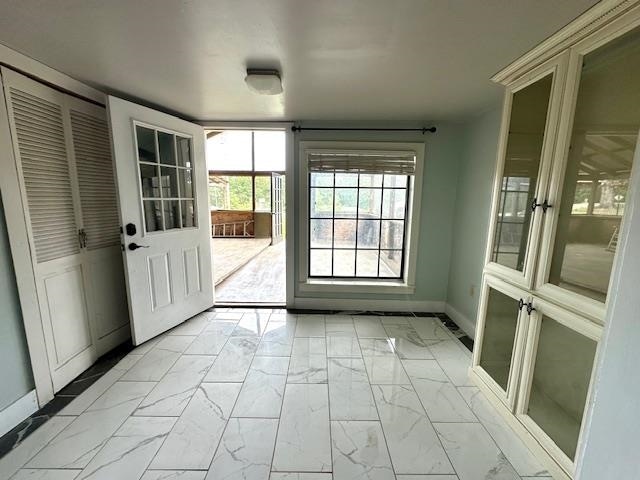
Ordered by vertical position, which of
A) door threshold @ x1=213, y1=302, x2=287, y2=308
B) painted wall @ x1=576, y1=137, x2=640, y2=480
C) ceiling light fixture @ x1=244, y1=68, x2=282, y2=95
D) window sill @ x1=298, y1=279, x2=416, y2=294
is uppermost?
ceiling light fixture @ x1=244, y1=68, x2=282, y2=95

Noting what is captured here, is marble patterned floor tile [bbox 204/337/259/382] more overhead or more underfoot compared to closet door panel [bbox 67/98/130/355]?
more underfoot

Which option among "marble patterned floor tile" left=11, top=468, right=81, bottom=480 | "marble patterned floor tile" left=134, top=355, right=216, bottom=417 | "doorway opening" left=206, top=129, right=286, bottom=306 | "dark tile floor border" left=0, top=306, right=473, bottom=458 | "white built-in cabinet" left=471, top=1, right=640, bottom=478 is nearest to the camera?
"white built-in cabinet" left=471, top=1, right=640, bottom=478

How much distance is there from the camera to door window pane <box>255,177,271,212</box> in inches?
317

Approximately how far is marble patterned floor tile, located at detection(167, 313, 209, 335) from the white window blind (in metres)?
2.01

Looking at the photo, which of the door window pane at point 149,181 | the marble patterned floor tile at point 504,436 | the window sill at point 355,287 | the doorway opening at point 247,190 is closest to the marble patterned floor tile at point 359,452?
the marble patterned floor tile at point 504,436

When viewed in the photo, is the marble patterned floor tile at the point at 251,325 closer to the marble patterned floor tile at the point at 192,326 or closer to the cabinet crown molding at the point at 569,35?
the marble patterned floor tile at the point at 192,326

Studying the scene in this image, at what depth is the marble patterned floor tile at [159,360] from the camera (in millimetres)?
1960

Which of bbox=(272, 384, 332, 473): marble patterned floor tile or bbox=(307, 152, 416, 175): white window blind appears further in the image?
bbox=(307, 152, 416, 175): white window blind

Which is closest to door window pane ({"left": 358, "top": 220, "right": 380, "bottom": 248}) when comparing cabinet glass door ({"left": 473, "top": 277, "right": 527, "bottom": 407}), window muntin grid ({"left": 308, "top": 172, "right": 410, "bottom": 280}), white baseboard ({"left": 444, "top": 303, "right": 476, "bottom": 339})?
→ window muntin grid ({"left": 308, "top": 172, "right": 410, "bottom": 280})

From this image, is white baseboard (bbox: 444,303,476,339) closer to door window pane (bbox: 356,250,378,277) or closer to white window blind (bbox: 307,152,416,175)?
door window pane (bbox: 356,250,378,277)

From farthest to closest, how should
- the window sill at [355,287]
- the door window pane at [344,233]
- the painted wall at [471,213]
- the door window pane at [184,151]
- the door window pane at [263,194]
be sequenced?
the door window pane at [263,194] → the door window pane at [344,233] → the window sill at [355,287] → the door window pane at [184,151] → the painted wall at [471,213]

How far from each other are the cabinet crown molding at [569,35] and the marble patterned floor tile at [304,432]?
231cm

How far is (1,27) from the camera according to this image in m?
1.26

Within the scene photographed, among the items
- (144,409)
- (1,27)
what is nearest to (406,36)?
(1,27)
